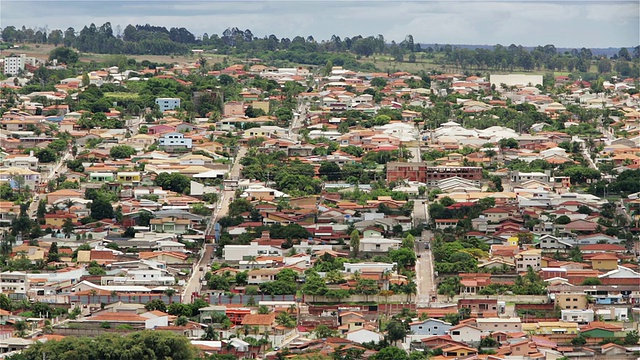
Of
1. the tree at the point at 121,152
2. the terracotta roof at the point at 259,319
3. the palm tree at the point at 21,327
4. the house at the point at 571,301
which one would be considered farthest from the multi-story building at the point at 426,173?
the palm tree at the point at 21,327

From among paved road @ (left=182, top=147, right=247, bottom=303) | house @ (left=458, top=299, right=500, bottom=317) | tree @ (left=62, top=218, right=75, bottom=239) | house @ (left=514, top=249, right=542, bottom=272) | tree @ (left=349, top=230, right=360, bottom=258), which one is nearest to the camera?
house @ (left=458, top=299, right=500, bottom=317)

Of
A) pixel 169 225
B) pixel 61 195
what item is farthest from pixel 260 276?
pixel 61 195

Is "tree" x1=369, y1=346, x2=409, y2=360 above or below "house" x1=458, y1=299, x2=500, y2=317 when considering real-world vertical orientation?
above

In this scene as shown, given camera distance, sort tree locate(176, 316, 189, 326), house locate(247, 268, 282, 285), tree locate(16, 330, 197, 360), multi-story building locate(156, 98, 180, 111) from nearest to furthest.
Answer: tree locate(16, 330, 197, 360), tree locate(176, 316, 189, 326), house locate(247, 268, 282, 285), multi-story building locate(156, 98, 180, 111)

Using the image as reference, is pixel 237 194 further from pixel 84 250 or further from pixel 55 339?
pixel 55 339

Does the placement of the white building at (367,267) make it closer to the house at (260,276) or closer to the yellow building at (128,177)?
the house at (260,276)

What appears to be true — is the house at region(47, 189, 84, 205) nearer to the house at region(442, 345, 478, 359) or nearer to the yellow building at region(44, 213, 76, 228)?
the yellow building at region(44, 213, 76, 228)

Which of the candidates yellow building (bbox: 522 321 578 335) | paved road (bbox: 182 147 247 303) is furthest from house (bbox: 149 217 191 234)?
yellow building (bbox: 522 321 578 335)

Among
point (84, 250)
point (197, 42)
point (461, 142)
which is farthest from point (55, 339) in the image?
point (197, 42)

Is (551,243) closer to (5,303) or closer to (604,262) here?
(604,262)
